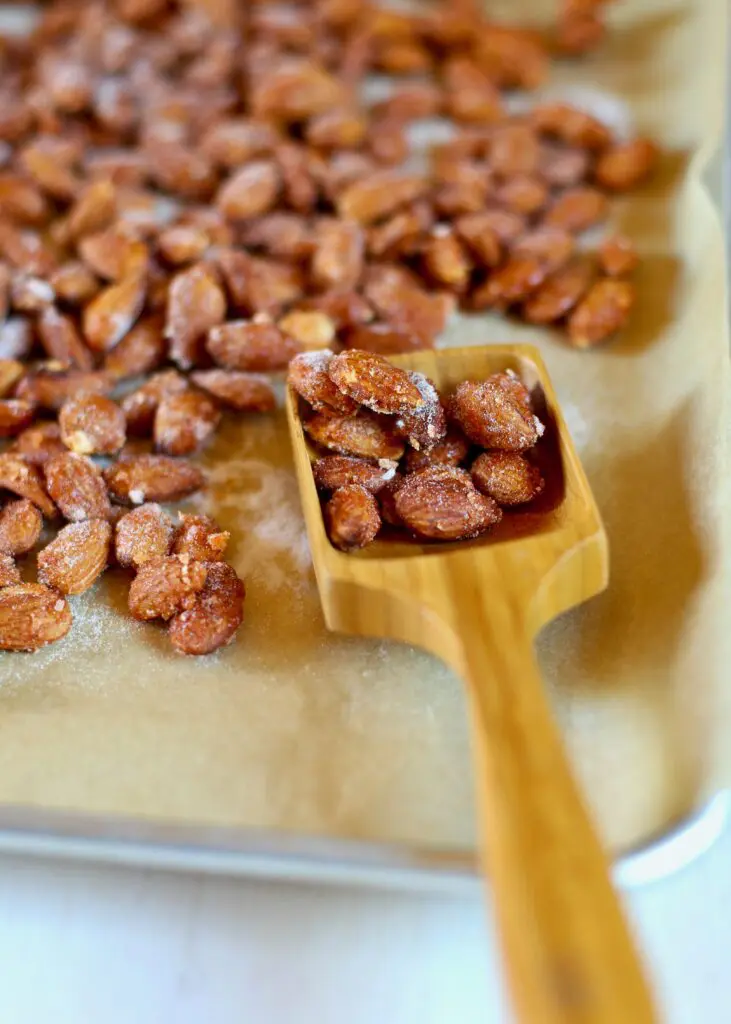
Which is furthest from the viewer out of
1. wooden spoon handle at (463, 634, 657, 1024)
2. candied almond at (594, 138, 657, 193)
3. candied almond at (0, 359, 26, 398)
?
candied almond at (594, 138, 657, 193)

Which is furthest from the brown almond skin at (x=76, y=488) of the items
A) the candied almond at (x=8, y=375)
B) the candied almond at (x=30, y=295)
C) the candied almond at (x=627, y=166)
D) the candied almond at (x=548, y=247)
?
the candied almond at (x=627, y=166)

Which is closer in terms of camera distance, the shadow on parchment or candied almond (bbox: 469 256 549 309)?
the shadow on parchment

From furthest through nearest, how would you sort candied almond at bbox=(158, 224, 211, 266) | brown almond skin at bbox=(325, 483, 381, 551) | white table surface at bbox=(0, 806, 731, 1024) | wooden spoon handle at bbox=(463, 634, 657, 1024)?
candied almond at bbox=(158, 224, 211, 266) → brown almond skin at bbox=(325, 483, 381, 551) → white table surface at bbox=(0, 806, 731, 1024) → wooden spoon handle at bbox=(463, 634, 657, 1024)

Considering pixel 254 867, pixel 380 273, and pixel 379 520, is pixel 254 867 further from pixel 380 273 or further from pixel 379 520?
pixel 380 273

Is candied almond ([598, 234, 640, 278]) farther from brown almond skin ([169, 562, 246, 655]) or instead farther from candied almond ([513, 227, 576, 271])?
brown almond skin ([169, 562, 246, 655])

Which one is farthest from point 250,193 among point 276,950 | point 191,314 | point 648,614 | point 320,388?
point 276,950

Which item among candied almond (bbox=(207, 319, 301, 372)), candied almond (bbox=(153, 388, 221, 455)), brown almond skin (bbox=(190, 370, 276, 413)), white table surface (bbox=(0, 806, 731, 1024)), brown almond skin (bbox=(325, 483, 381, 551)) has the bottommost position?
white table surface (bbox=(0, 806, 731, 1024))

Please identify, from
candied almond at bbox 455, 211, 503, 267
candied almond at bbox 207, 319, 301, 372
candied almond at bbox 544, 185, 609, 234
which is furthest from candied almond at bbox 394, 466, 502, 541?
candied almond at bbox 544, 185, 609, 234

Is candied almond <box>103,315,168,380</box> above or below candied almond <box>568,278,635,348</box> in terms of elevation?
below
